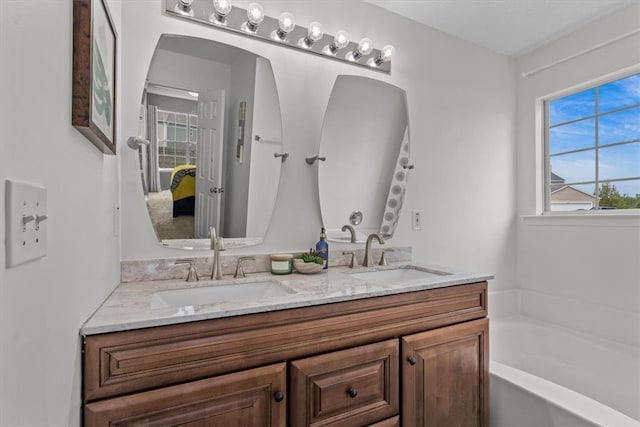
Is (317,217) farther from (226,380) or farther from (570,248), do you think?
(570,248)

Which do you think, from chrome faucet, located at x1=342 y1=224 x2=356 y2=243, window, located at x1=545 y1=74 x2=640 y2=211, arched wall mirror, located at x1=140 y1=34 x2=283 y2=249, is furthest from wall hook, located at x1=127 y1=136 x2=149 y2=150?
window, located at x1=545 y1=74 x2=640 y2=211

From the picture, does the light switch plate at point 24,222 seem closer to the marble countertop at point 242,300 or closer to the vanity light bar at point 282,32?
the marble countertop at point 242,300

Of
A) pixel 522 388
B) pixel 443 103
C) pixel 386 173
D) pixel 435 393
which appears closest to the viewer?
pixel 435 393

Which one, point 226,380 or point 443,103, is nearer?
point 226,380

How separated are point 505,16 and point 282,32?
4.82 ft

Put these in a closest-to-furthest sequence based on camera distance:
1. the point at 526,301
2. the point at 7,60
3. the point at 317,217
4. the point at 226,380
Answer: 1. the point at 7,60
2. the point at 226,380
3. the point at 317,217
4. the point at 526,301

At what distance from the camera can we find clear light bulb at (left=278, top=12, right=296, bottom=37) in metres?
1.71

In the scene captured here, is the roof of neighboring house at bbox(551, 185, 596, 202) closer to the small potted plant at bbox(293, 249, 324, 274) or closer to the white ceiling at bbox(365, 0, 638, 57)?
the white ceiling at bbox(365, 0, 638, 57)

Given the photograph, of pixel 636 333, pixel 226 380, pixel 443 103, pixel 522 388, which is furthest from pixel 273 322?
pixel 636 333

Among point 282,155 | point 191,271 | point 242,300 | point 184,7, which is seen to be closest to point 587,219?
point 282,155

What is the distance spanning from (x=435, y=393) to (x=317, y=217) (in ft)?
3.30

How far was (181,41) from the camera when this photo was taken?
5.00ft

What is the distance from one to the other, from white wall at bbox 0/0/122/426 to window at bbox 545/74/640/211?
9.39 ft

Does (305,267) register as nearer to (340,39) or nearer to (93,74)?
(93,74)
